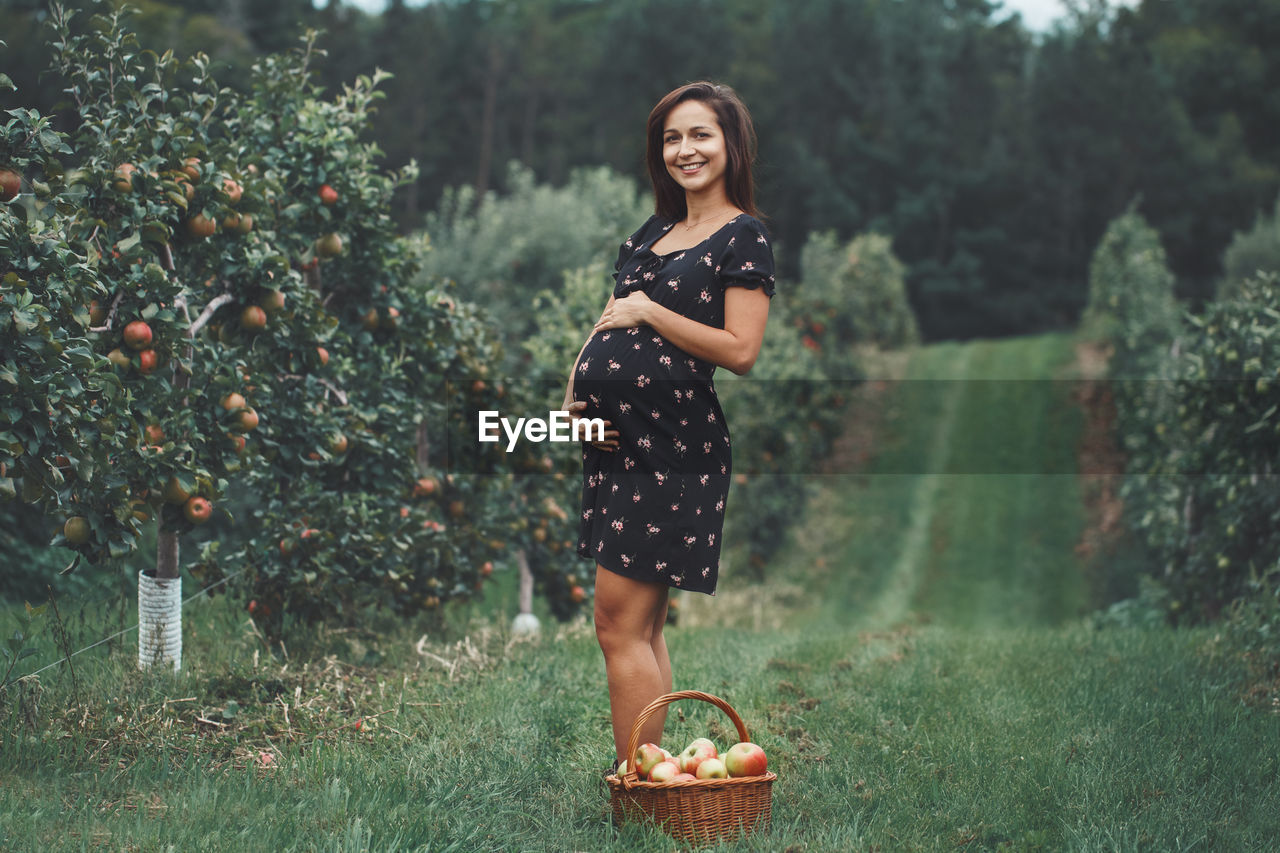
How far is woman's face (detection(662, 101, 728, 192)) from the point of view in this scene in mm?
2861

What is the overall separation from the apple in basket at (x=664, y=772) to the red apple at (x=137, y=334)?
84.6 inches

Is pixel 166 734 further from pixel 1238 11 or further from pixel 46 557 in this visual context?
pixel 1238 11

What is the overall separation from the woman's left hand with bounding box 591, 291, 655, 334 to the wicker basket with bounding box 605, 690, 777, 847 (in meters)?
0.95

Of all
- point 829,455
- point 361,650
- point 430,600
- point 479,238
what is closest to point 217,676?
point 361,650

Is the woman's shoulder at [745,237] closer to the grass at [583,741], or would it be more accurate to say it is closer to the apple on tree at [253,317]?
the grass at [583,741]

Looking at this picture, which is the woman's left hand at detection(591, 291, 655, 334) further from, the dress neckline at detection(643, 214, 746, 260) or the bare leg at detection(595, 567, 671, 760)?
the bare leg at detection(595, 567, 671, 760)

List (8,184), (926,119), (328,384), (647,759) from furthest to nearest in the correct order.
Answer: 1. (926,119)
2. (328,384)
3. (8,184)
4. (647,759)

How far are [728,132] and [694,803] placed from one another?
1738 mm

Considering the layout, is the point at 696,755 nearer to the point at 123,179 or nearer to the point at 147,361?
the point at 147,361

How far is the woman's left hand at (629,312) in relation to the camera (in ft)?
8.95

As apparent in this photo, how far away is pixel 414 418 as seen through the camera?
4.91 meters

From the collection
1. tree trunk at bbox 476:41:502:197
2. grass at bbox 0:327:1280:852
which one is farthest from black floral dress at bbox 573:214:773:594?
tree trunk at bbox 476:41:502:197

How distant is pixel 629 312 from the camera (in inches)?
108

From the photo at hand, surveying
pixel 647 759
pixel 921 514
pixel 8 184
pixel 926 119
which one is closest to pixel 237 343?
pixel 8 184
